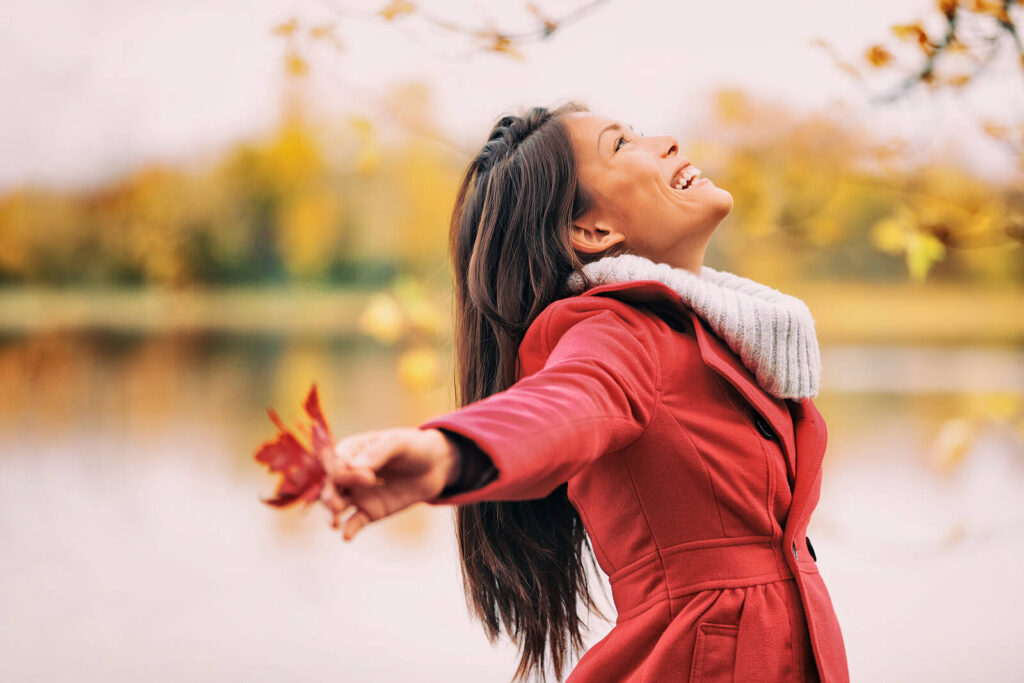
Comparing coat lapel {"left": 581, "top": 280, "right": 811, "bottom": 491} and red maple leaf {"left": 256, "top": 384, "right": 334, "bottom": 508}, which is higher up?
red maple leaf {"left": 256, "top": 384, "right": 334, "bottom": 508}

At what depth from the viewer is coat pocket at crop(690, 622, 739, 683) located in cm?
64

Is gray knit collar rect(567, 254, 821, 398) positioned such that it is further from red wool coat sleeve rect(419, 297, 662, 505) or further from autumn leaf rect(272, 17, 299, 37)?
autumn leaf rect(272, 17, 299, 37)

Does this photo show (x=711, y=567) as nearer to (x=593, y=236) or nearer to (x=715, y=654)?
(x=715, y=654)

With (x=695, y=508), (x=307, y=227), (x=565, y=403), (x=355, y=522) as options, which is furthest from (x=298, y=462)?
(x=307, y=227)

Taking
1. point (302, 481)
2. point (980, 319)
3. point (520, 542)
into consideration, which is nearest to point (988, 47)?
point (520, 542)

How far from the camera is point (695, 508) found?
66 centimetres

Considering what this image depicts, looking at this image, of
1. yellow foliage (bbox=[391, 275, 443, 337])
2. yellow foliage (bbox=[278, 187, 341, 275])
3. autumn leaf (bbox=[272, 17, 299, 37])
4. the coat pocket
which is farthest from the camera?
yellow foliage (bbox=[278, 187, 341, 275])

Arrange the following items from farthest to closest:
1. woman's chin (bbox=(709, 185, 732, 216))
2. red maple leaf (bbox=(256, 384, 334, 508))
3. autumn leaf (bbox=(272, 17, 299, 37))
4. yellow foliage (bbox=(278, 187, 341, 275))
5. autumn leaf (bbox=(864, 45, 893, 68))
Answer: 1. yellow foliage (bbox=(278, 187, 341, 275))
2. autumn leaf (bbox=(272, 17, 299, 37))
3. autumn leaf (bbox=(864, 45, 893, 68))
4. woman's chin (bbox=(709, 185, 732, 216))
5. red maple leaf (bbox=(256, 384, 334, 508))

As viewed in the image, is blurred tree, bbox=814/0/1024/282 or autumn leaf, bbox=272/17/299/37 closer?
blurred tree, bbox=814/0/1024/282

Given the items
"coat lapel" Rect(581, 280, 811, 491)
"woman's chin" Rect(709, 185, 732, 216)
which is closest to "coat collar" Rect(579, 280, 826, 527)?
"coat lapel" Rect(581, 280, 811, 491)

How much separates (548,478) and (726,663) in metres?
0.25

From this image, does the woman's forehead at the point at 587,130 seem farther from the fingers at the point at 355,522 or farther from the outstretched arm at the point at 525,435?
the fingers at the point at 355,522

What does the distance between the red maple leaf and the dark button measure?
0.37 metres

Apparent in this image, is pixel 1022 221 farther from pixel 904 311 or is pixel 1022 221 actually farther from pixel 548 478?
pixel 548 478
